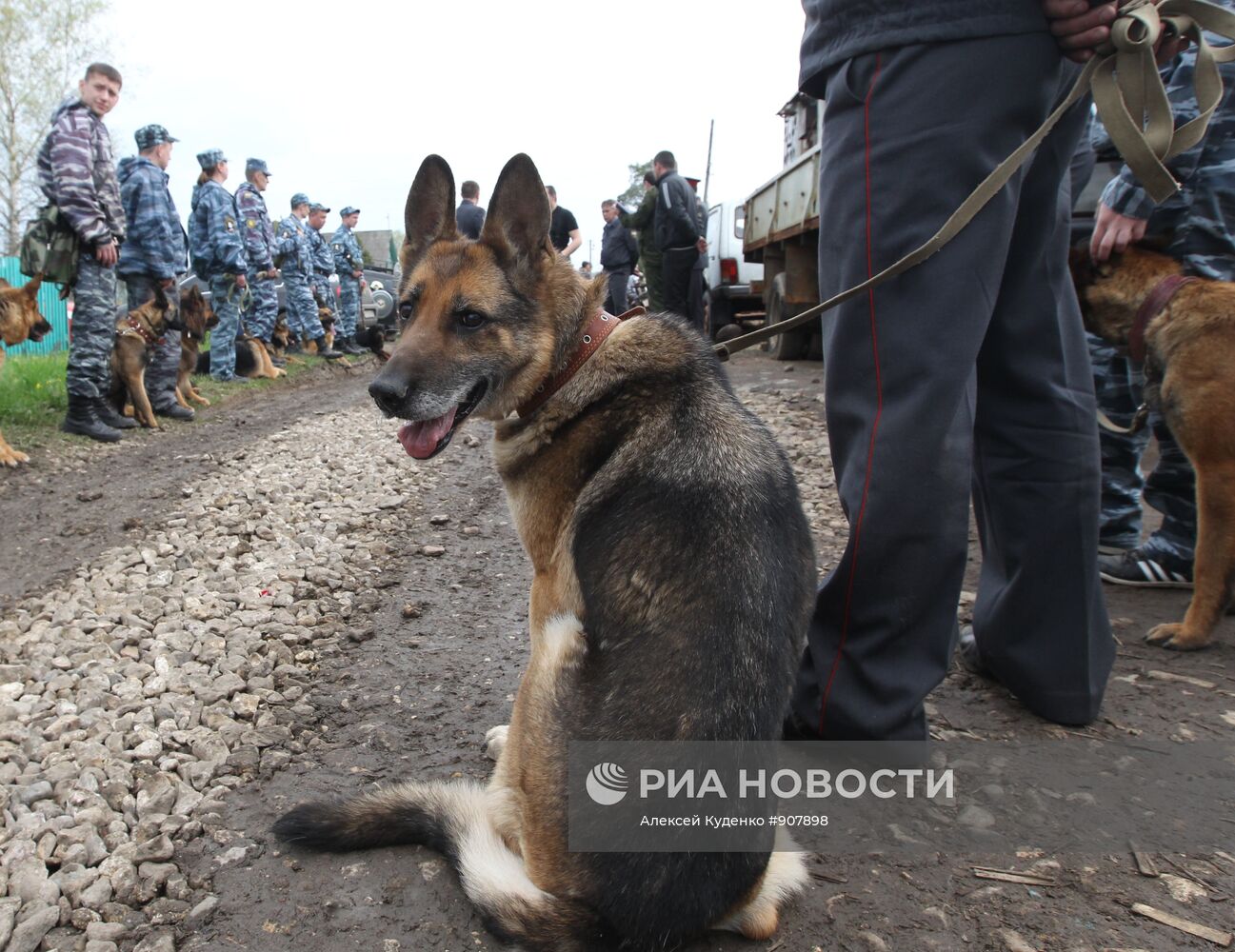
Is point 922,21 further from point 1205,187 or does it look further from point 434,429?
point 1205,187

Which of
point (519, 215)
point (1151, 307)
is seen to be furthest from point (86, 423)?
point (1151, 307)

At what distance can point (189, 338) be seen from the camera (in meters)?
9.87

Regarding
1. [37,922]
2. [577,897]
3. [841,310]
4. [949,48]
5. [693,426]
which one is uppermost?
[949,48]

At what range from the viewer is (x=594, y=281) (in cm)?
261

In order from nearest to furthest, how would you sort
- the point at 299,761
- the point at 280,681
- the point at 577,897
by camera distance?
the point at 577,897, the point at 299,761, the point at 280,681

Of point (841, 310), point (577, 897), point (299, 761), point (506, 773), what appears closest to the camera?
point (577, 897)

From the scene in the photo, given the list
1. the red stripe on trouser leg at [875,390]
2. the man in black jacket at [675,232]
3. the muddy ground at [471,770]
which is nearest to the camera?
the muddy ground at [471,770]

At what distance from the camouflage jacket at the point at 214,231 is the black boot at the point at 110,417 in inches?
132

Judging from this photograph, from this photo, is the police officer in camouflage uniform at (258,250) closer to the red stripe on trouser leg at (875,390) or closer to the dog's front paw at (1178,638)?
the red stripe on trouser leg at (875,390)

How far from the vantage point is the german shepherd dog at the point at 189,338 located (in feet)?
32.1

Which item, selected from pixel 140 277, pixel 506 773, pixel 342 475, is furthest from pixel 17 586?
pixel 140 277

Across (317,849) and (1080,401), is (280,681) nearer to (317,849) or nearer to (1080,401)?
(317,849)

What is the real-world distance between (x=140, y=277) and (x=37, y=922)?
852 cm

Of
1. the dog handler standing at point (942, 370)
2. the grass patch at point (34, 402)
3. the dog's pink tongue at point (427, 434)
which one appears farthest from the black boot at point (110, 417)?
the dog handler standing at point (942, 370)
